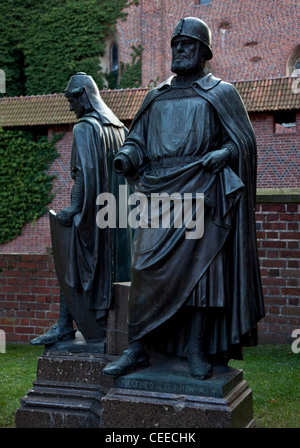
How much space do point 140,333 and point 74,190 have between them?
146 cm

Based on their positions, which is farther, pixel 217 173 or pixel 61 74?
pixel 61 74

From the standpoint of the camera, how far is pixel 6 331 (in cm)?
882

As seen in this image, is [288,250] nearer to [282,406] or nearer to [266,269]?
[266,269]

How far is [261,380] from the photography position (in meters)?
6.03

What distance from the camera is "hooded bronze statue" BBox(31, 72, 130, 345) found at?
15.0 feet

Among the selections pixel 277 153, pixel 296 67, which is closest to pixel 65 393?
pixel 277 153

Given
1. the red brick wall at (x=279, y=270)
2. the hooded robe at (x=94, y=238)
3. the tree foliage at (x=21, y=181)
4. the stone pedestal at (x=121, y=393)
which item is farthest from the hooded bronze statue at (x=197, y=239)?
the tree foliage at (x=21, y=181)

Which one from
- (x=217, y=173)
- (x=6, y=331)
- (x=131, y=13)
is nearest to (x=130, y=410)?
(x=217, y=173)

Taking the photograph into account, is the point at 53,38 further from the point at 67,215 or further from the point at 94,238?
the point at 94,238

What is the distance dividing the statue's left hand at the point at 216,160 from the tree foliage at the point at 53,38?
1860 cm

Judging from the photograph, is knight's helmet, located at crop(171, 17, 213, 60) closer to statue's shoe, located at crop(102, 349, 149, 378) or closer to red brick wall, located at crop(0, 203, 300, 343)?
statue's shoe, located at crop(102, 349, 149, 378)

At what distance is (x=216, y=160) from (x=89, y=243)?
4.70 feet

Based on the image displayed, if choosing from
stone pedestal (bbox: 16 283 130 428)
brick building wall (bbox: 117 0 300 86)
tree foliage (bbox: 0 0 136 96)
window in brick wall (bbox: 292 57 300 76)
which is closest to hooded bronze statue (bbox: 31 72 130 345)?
stone pedestal (bbox: 16 283 130 428)
